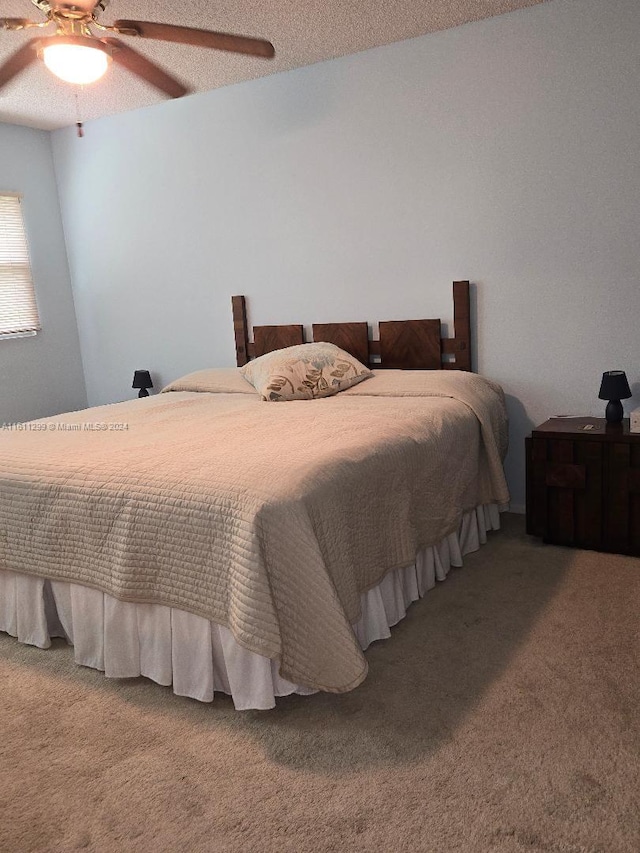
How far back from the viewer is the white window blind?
4422 millimetres

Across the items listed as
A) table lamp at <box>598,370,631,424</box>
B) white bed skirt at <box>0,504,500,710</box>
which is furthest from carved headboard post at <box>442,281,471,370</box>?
white bed skirt at <box>0,504,500,710</box>

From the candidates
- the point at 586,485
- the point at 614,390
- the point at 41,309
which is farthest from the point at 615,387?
the point at 41,309

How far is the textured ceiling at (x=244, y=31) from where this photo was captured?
2.82 meters

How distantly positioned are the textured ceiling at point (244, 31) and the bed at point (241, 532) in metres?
1.63

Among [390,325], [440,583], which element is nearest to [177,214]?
[390,325]

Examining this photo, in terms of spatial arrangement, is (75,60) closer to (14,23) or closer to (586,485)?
(14,23)

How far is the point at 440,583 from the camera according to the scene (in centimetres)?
271

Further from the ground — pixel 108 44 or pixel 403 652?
pixel 108 44

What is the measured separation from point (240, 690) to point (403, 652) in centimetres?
56

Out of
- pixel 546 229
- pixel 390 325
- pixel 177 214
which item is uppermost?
pixel 177 214

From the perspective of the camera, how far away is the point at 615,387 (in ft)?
9.38

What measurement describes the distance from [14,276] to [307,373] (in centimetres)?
239

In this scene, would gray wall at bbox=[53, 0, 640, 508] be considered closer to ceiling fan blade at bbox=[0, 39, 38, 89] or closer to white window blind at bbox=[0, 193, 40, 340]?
white window blind at bbox=[0, 193, 40, 340]

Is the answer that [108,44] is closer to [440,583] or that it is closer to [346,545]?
[346,545]
